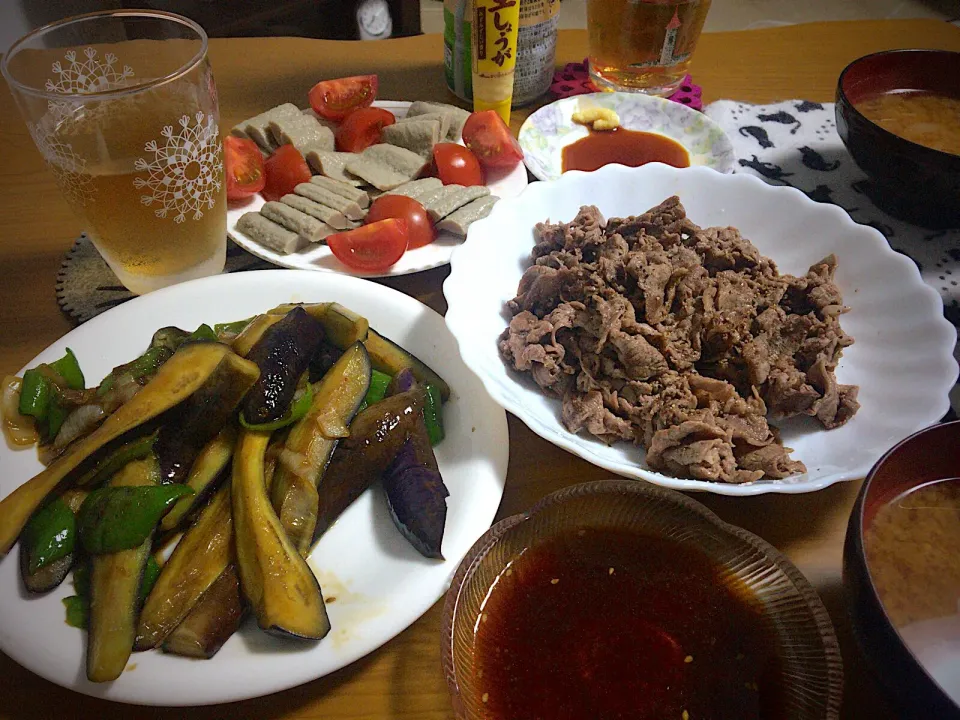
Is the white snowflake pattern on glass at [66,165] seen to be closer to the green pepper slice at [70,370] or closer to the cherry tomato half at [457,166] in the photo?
the green pepper slice at [70,370]

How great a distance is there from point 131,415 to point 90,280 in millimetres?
835

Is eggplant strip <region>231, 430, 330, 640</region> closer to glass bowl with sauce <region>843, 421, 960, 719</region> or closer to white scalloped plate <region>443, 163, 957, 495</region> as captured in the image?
white scalloped plate <region>443, 163, 957, 495</region>

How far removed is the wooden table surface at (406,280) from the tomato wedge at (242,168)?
1.47 ft

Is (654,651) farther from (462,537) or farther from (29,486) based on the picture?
(29,486)

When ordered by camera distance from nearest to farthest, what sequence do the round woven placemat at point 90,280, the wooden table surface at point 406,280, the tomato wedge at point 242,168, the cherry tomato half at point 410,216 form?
the wooden table surface at point 406,280 → the round woven placemat at point 90,280 → the cherry tomato half at point 410,216 → the tomato wedge at point 242,168

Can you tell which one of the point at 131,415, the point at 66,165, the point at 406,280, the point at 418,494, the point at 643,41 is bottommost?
the point at 406,280

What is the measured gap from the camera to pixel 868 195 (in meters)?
2.11

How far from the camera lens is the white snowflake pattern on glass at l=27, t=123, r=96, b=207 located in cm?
141

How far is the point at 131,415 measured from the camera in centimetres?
114

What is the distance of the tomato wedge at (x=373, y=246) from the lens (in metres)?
1.73

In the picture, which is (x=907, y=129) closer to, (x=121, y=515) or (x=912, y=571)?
(x=912, y=571)

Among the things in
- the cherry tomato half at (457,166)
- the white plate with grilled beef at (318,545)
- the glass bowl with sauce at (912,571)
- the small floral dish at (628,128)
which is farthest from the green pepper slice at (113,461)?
the small floral dish at (628,128)

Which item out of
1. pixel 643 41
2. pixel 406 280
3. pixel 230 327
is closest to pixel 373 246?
pixel 406 280

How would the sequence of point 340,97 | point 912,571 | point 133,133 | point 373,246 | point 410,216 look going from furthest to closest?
point 340,97, point 410,216, point 373,246, point 133,133, point 912,571
